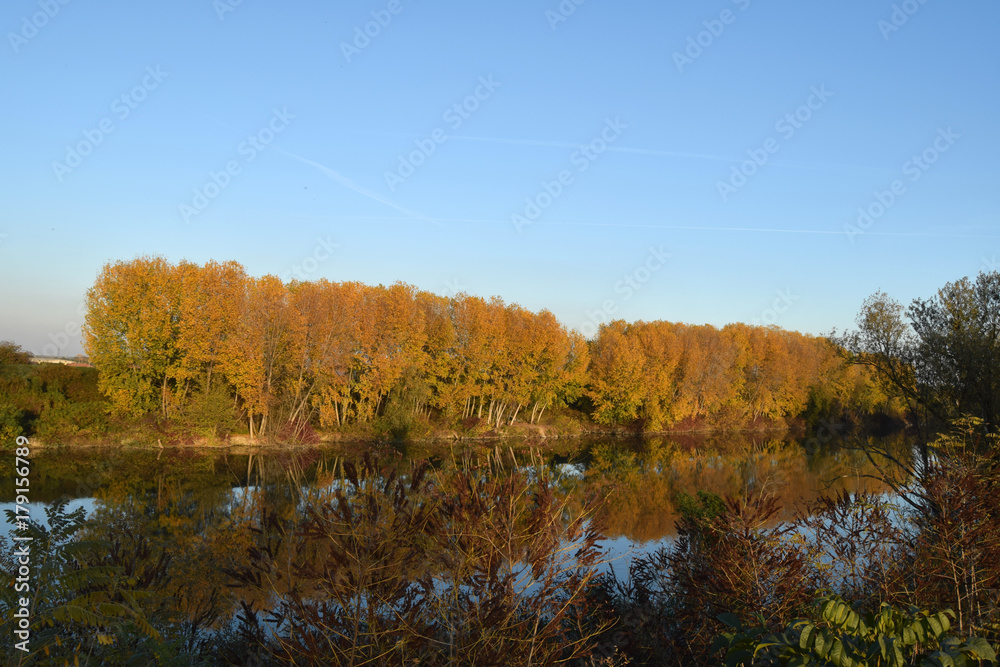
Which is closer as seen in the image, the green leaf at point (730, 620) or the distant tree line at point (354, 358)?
the green leaf at point (730, 620)

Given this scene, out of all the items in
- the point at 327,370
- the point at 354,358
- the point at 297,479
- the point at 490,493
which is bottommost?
the point at 297,479

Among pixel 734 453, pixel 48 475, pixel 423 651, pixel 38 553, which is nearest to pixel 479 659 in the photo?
pixel 423 651

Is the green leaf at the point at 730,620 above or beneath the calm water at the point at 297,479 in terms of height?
above

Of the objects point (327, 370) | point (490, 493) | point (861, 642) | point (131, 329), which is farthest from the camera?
point (327, 370)

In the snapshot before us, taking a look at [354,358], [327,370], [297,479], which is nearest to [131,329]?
[327,370]

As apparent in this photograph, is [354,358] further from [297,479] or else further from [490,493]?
[490,493]

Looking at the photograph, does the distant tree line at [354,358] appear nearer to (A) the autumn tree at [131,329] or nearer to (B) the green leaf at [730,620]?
(A) the autumn tree at [131,329]

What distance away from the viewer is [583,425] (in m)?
55.6

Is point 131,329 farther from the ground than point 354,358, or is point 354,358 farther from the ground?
point 131,329

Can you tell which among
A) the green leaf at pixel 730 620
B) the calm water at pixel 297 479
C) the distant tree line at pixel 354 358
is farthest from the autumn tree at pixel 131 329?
the green leaf at pixel 730 620

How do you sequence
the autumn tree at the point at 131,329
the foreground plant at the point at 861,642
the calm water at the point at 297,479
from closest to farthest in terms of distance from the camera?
1. the foreground plant at the point at 861,642
2. the calm water at the point at 297,479
3. the autumn tree at the point at 131,329

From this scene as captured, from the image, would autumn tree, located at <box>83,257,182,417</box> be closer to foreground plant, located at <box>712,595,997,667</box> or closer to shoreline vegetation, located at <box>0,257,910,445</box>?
shoreline vegetation, located at <box>0,257,910,445</box>

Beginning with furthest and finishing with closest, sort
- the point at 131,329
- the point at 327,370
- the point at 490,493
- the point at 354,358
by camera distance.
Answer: the point at 354,358
the point at 327,370
the point at 131,329
the point at 490,493

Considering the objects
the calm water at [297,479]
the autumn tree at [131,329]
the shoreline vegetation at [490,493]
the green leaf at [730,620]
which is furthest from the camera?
the autumn tree at [131,329]
